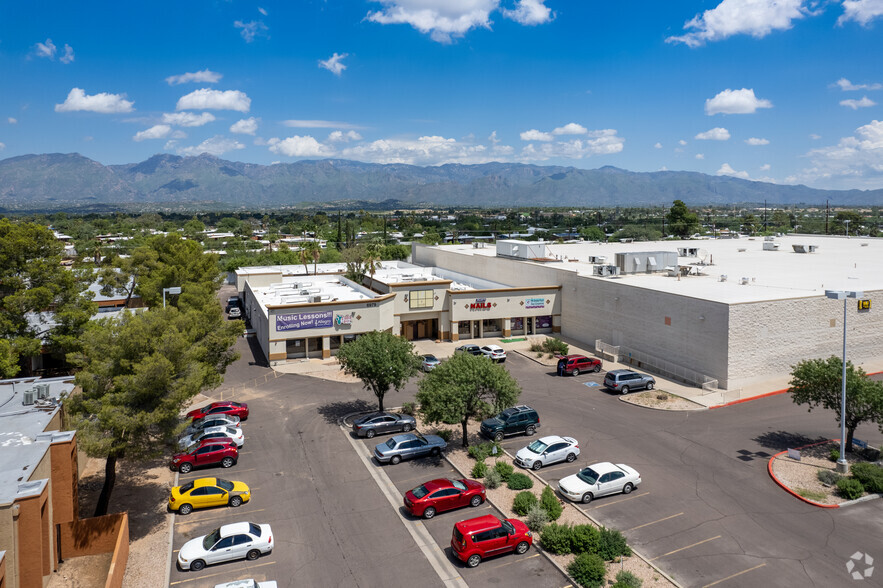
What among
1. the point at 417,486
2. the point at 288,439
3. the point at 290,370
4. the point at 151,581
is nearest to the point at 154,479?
the point at 288,439

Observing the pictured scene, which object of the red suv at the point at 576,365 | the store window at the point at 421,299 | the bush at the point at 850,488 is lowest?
the bush at the point at 850,488

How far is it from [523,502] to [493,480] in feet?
7.77

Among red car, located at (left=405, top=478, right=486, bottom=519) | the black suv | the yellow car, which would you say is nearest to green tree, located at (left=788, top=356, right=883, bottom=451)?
the black suv

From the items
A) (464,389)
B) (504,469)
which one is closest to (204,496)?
(464,389)

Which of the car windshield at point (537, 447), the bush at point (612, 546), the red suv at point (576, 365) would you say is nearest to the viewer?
the bush at point (612, 546)

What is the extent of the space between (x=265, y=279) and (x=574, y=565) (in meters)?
56.6

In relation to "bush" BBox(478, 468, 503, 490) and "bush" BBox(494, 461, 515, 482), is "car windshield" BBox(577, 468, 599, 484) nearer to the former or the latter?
"bush" BBox(494, 461, 515, 482)

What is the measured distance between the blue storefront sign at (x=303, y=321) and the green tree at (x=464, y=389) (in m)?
19.7

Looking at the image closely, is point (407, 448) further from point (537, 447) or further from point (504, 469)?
point (537, 447)

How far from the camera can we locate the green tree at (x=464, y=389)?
84.1ft

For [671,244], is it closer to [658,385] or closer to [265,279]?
[658,385]

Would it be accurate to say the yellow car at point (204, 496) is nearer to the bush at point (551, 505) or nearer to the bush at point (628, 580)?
the bush at point (551, 505)

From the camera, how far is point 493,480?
23438 mm

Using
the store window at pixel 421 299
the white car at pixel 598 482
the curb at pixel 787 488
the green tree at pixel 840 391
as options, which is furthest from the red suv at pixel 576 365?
the white car at pixel 598 482
